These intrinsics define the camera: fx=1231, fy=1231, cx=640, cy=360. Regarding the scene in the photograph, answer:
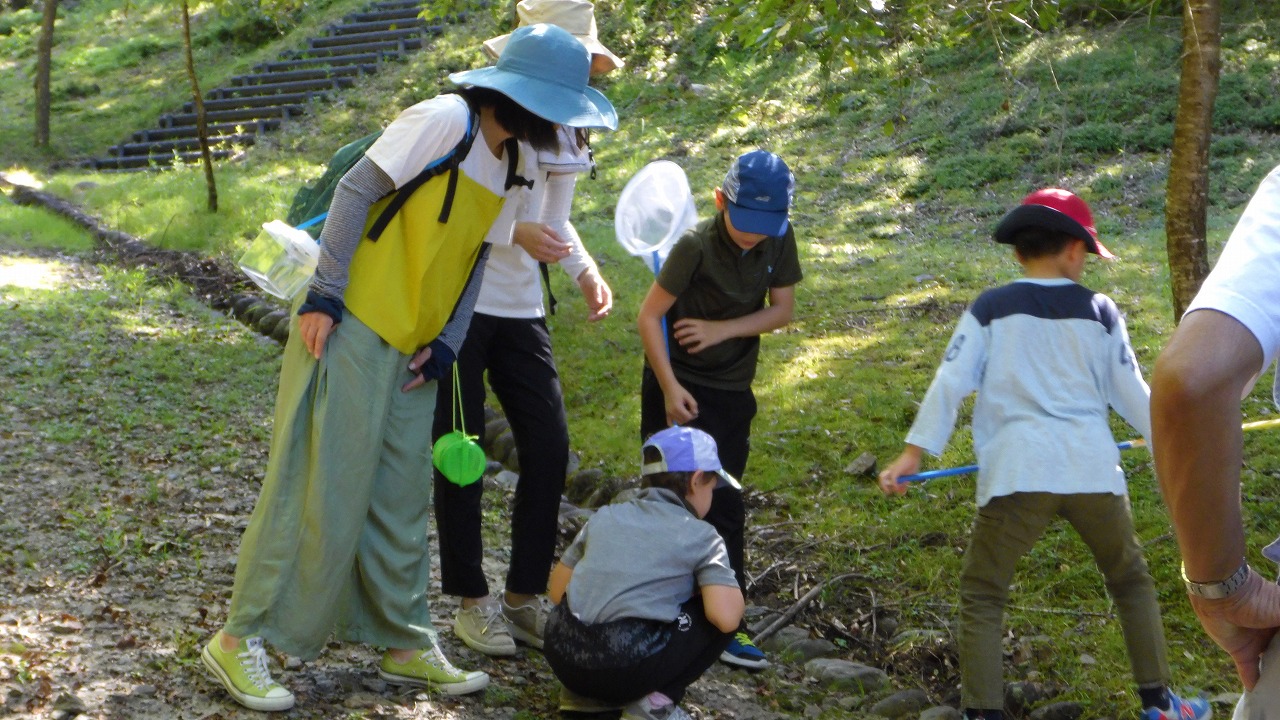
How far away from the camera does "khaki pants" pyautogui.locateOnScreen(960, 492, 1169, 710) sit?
3500 millimetres

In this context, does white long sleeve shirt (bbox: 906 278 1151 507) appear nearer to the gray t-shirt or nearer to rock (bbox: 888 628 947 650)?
the gray t-shirt

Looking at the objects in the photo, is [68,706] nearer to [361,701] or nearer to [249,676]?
[249,676]

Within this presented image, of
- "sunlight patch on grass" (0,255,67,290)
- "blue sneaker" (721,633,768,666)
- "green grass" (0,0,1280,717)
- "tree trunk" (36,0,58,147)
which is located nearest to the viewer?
"blue sneaker" (721,633,768,666)

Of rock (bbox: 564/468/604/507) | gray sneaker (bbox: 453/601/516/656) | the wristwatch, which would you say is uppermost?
the wristwatch

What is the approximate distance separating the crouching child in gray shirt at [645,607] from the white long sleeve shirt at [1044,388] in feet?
2.23

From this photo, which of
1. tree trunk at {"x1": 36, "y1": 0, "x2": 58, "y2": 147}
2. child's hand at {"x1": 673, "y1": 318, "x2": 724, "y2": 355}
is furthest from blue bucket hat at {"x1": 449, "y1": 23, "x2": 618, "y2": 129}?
tree trunk at {"x1": 36, "y1": 0, "x2": 58, "y2": 147}

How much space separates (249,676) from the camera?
3.38 meters

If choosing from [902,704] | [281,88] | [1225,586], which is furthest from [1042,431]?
[281,88]

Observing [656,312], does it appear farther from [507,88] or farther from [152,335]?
[152,335]

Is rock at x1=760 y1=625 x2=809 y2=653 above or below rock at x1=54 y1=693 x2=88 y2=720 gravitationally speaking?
below

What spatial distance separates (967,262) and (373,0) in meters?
16.6

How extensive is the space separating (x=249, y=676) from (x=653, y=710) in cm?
112

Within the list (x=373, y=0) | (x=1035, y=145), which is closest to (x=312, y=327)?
(x=1035, y=145)

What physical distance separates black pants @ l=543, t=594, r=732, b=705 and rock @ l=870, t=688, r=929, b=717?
78 centimetres
